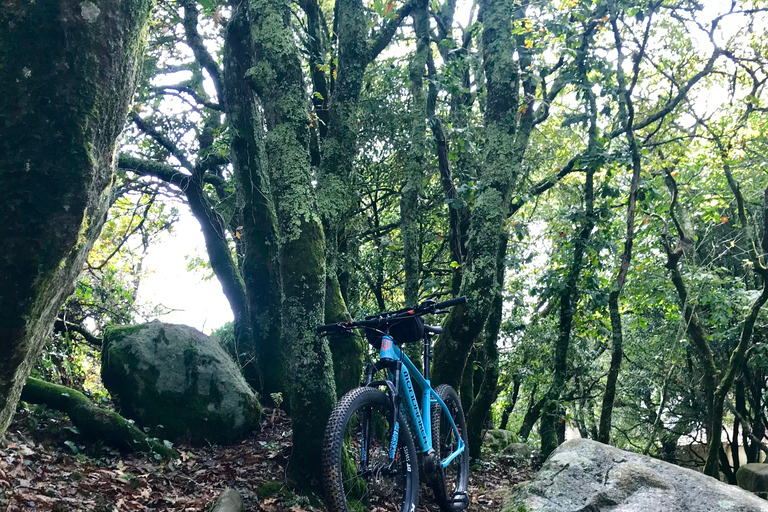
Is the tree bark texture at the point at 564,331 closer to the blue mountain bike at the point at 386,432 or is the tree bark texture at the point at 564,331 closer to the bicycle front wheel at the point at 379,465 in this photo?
the blue mountain bike at the point at 386,432

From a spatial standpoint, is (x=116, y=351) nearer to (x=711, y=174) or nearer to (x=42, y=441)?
(x=42, y=441)

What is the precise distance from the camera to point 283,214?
14.7 ft

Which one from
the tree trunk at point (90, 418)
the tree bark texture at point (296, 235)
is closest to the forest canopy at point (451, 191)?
the tree bark texture at point (296, 235)

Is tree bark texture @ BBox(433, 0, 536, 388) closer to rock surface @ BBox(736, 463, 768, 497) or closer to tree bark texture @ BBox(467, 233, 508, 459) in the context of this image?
tree bark texture @ BBox(467, 233, 508, 459)

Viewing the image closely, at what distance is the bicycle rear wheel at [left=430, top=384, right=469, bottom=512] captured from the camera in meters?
4.87

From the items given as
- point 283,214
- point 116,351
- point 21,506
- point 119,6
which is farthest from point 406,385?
point 116,351

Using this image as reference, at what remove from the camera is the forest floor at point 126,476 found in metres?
3.79

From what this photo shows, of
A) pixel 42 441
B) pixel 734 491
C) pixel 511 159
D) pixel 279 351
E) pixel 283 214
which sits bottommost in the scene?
pixel 734 491

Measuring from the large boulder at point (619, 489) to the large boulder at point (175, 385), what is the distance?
3.24m

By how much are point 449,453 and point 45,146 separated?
182 inches

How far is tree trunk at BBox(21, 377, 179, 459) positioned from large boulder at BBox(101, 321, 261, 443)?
50 centimetres

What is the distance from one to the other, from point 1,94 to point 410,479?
346 cm

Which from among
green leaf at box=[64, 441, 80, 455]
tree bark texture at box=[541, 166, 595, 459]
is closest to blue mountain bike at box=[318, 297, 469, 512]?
green leaf at box=[64, 441, 80, 455]

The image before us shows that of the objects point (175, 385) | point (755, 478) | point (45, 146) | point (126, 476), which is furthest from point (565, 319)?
point (45, 146)
